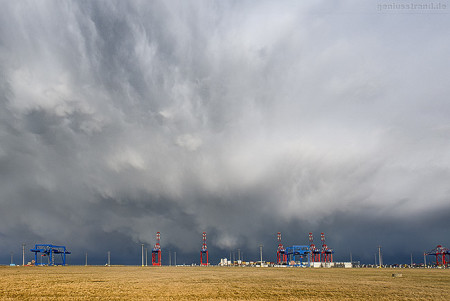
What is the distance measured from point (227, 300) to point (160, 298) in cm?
593

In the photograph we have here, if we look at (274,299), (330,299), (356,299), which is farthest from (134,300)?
(356,299)

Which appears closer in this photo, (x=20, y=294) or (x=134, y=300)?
(x=134, y=300)

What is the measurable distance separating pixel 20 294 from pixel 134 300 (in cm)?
1211

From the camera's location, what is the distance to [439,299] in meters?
33.6

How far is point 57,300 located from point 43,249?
188602 mm

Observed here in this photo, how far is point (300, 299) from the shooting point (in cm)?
3156

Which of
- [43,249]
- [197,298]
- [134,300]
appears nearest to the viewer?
[134,300]

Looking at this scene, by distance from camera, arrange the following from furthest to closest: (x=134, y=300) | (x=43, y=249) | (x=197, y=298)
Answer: (x=43, y=249), (x=197, y=298), (x=134, y=300)

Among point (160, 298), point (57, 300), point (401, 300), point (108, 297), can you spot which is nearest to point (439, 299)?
point (401, 300)

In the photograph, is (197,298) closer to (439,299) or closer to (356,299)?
(356,299)

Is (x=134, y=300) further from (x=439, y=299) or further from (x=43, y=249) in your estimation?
(x=43, y=249)

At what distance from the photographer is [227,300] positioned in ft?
100

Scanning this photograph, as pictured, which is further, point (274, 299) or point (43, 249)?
point (43, 249)

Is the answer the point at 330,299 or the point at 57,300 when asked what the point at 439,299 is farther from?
the point at 57,300
